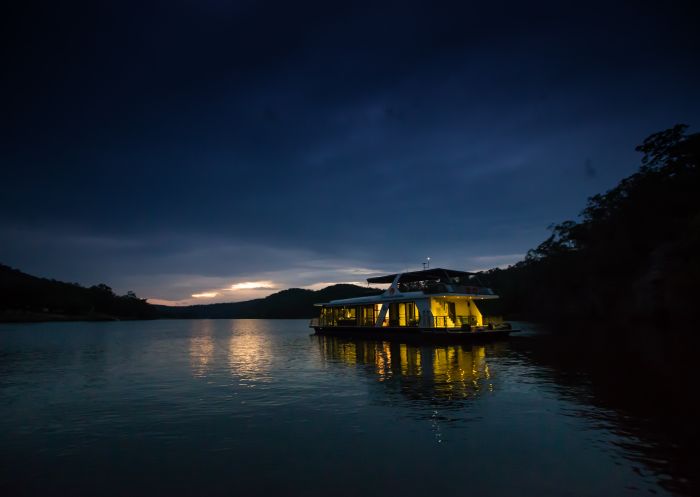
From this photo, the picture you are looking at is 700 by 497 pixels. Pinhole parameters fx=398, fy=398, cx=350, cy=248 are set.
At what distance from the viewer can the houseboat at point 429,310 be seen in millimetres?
32844

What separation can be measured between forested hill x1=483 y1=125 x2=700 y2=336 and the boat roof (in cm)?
2250

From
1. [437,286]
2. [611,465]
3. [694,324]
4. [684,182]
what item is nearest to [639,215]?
[684,182]

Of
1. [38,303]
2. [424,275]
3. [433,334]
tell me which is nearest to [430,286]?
[424,275]

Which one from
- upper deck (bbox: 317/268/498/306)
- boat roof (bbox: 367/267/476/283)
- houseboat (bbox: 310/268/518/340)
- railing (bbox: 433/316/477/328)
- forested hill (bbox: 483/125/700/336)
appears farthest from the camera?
forested hill (bbox: 483/125/700/336)

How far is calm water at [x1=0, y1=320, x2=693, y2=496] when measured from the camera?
7.44 meters

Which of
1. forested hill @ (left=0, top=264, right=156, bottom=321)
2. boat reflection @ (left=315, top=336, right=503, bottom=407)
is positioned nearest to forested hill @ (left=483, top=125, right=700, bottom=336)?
boat reflection @ (left=315, top=336, right=503, bottom=407)

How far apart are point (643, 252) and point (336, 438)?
6691 centimetres

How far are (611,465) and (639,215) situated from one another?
61348 mm

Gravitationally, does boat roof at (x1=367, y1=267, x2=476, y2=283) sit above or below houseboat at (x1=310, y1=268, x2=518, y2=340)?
above

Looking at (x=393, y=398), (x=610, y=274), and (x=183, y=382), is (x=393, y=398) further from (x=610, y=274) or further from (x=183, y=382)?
(x=610, y=274)

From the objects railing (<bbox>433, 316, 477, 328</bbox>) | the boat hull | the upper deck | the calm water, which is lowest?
the calm water

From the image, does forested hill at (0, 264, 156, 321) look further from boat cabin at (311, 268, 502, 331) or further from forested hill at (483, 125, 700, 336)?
forested hill at (483, 125, 700, 336)

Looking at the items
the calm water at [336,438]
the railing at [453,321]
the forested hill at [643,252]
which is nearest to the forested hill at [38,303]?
the railing at [453,321]

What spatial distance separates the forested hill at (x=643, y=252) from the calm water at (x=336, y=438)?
34797 mm
